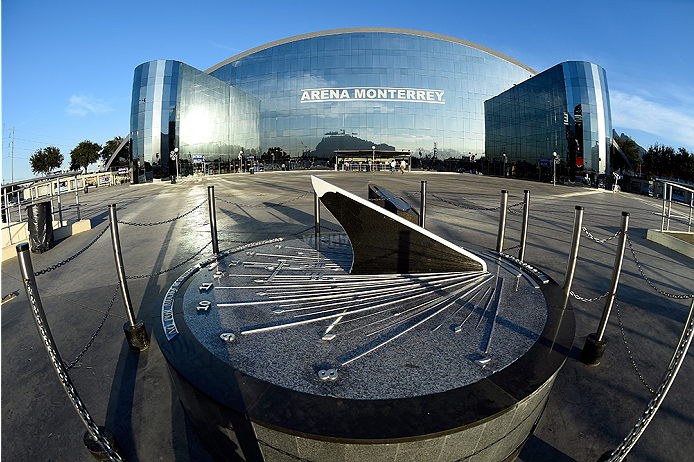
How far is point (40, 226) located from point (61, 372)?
802 cm

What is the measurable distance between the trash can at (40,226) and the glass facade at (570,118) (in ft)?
126

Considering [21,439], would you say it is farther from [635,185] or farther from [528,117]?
[528,117]

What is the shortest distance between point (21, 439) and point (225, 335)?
1876 mm

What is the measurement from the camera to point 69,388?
275 cm

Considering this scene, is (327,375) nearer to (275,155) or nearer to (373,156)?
(373,156)

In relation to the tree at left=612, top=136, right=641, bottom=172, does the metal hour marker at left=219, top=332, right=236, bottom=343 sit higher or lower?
lower

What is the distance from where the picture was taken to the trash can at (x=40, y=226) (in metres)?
8.48

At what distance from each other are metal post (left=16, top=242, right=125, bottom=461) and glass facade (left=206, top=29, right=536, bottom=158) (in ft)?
167

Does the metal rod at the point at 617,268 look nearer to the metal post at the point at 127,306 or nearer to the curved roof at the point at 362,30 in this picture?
the metal post at the point at 127,306

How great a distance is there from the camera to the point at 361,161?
5284cm

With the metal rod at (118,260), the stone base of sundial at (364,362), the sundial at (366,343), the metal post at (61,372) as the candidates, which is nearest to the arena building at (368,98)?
the metal rod at (118,260)

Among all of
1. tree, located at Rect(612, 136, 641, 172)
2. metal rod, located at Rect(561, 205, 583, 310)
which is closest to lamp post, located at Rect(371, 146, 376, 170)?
tree, located at Rect(612, 136, 641, 172)

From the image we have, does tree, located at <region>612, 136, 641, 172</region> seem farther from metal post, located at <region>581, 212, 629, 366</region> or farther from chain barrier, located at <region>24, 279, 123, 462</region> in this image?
chain barrier, located at <region>24, 279, 123, 462</region>

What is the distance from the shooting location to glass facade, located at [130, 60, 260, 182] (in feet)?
117
